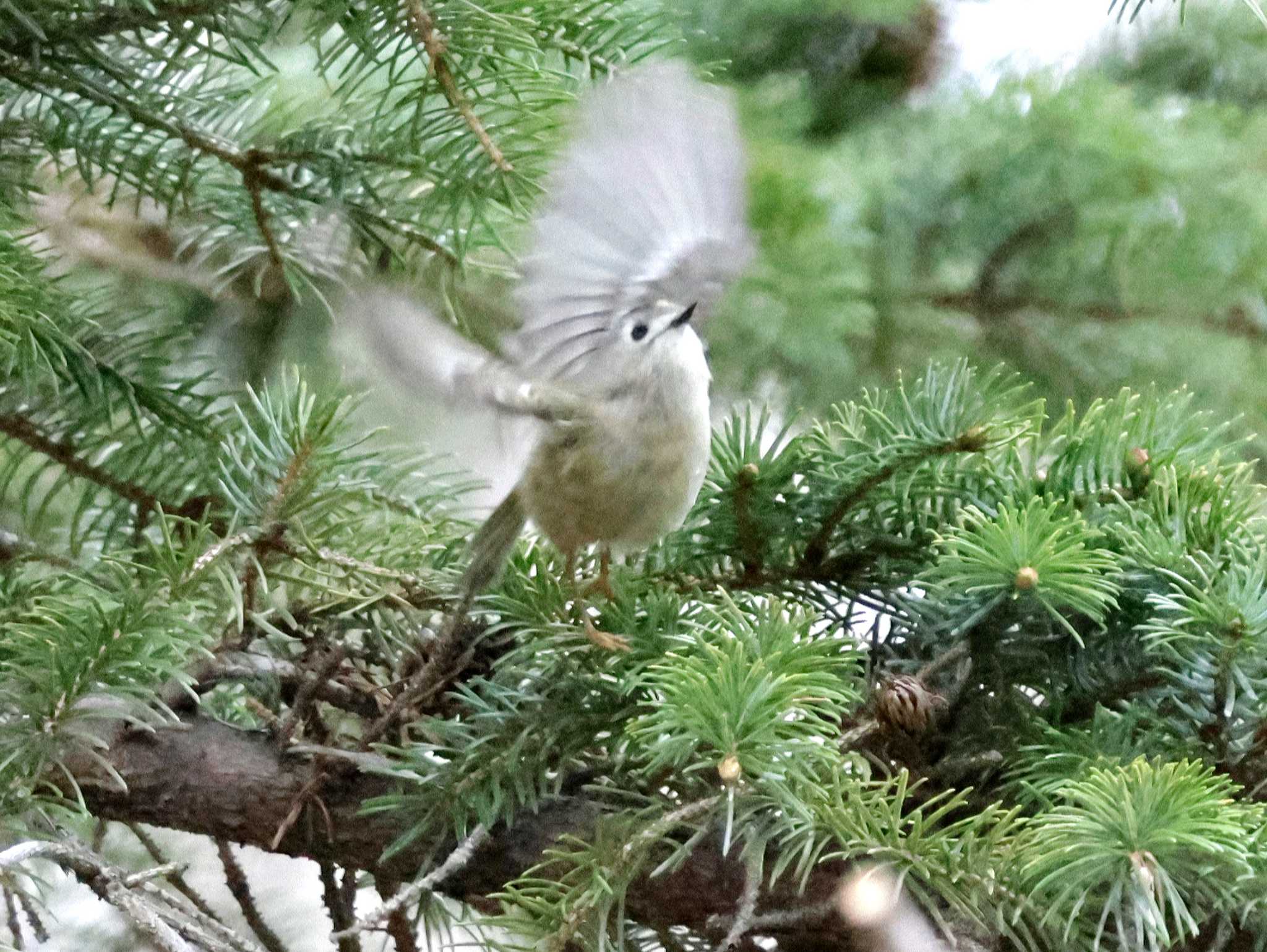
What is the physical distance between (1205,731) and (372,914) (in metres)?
0.33

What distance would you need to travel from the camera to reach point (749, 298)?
1085 mm

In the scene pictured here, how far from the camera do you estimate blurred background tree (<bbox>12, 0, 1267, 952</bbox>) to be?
0.46 metres

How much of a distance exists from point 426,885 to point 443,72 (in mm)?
362

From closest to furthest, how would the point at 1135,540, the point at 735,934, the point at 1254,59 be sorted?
the point at 735,934 → the point at 1135,540 → the point at 1254,59

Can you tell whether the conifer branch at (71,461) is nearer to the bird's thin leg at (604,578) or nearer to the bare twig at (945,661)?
the bird's thin leg at (604,578)

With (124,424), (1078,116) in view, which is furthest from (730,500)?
(1078,116)

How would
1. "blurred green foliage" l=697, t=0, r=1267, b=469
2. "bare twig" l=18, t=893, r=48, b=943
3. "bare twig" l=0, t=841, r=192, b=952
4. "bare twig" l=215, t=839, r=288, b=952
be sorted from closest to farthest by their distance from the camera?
"bare twig" l=0, t=841, r=192, b=952 < "bare twig" l=18, t=893, r=48, b=943 < "bare twig" l=215, t=839, r=288, b=952 < "blurred green foliage" l=697, t=0, r=1267, b=469

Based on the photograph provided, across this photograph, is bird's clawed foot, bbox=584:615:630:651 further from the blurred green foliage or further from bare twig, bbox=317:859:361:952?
the blurred green foliage

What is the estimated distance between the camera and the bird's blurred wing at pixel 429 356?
588mm

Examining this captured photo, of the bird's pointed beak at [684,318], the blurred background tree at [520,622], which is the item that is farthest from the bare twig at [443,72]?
the bird's pointed beak at [684,318]

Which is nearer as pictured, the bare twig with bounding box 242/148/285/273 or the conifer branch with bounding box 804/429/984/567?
the conifer branch with bounding box 804/429/984/567

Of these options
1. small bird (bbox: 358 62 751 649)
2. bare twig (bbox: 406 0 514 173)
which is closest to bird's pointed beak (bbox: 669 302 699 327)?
small bird (bbox: 358 62 751 649)

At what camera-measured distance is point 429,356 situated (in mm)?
592

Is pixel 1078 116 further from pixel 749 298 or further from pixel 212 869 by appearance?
pixel 212 869
